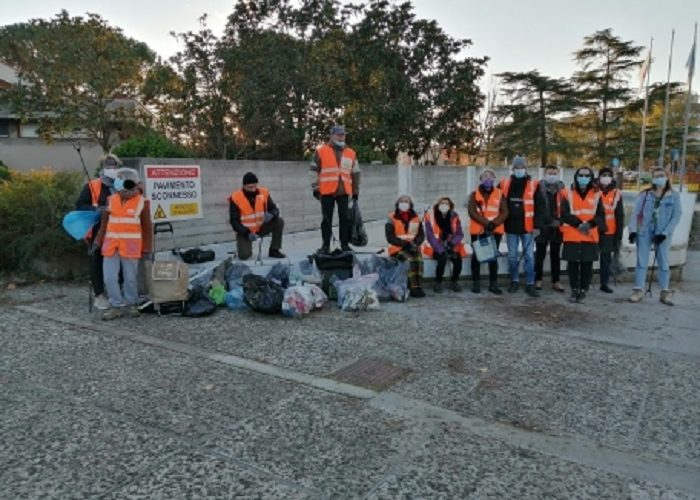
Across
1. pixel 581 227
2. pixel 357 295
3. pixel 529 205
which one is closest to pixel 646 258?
pixel 581 227

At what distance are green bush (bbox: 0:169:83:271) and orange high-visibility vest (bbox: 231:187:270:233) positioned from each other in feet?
7.44

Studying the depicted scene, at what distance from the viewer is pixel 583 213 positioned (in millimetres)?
7602

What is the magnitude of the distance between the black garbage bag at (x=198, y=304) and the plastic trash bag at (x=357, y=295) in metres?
1.51

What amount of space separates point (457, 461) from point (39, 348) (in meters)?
4.01

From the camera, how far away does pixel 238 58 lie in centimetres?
1574

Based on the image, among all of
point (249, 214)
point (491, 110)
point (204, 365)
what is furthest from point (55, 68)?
point (491, 110)

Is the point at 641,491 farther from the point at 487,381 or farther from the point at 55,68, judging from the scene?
the point at 55,68

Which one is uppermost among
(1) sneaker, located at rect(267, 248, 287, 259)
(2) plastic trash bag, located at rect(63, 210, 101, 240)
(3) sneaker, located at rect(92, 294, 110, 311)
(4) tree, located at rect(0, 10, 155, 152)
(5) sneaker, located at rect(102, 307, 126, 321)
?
(4) tree, located at rect(0, 10, 155, 152)

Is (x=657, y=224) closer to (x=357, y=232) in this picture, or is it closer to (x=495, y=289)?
(x=495, y=289)

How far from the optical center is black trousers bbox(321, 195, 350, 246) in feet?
26.6

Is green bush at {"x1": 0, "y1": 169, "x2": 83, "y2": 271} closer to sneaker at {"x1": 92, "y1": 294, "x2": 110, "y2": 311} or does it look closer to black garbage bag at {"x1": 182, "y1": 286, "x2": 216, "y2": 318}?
sneaker at {"x1": 92, "y1": 294, "x2": 110, "y2": 311}

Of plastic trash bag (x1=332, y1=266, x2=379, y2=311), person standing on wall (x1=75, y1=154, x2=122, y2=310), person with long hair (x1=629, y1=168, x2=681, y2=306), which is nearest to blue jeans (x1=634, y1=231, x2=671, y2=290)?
person with long hair (x1=629, y1=168, x2=681, y2=306)

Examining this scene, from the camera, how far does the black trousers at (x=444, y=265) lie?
26.3 ft

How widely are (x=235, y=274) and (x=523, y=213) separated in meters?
3.92
